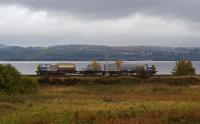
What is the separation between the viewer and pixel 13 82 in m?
51.3

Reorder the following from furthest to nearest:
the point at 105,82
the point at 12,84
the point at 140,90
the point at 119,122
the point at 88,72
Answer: the point at 88,72 < the point at 105,82 < the point at 140,90 < the point at 12,84 < the point at 119,122

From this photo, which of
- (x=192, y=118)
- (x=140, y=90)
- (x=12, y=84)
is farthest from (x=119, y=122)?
(x=140, y=90)

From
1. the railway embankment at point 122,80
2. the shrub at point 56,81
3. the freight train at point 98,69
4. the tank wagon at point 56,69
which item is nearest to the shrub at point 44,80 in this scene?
the railway embankment at point 122,80

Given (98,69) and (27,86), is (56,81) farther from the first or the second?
(98,69)

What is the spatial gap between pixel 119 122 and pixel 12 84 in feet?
104

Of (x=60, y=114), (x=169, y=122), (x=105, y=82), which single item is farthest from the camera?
(x=105, y=82)

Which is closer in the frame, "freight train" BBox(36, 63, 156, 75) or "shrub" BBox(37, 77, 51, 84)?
"shrub" BBox(37, 77, 51, 84)

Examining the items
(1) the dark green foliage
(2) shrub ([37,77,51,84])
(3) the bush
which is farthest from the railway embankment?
(3) the bush

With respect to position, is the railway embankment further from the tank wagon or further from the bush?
the tank wagon

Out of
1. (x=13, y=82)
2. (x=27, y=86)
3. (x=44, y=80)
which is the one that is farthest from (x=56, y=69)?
(x=13, y=82)

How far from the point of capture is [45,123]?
2214cm

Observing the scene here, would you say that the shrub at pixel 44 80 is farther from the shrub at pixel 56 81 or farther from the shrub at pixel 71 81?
the shrub at pixel 71 81

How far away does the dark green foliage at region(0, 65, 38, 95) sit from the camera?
5025cm

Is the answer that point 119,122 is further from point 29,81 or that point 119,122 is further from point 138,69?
point 138,69
